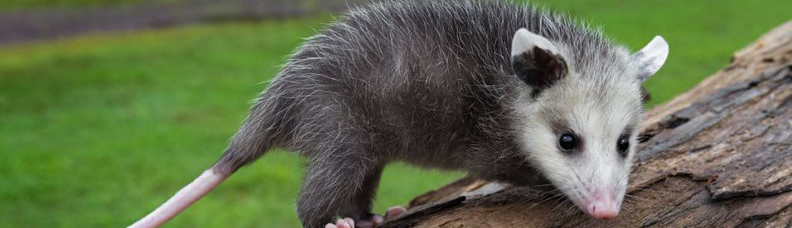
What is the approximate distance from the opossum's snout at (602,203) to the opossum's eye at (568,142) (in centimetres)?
21

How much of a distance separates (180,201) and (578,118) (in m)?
1.73

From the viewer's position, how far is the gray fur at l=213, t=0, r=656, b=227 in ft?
12.3

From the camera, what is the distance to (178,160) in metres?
9.36

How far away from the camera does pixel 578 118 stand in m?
3.50

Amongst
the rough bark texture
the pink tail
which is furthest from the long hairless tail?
the rough bark texture

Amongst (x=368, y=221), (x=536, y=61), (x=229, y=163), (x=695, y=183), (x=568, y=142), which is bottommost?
(x=695, y=183)

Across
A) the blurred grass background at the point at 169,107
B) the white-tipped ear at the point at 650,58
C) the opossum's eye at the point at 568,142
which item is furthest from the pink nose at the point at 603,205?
the blurred grass background at the point at 169,107

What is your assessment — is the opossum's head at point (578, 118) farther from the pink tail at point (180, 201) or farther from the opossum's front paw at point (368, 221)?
the pink tail at point (180, 201)

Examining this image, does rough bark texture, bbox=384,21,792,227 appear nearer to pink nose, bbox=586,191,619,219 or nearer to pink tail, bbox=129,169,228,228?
pink nose, bbox=586,191,619,219

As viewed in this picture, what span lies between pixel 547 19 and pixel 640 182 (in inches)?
33.4

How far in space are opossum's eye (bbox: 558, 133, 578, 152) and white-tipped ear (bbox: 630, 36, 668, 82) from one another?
0.56m

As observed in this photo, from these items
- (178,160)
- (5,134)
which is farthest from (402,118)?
(5,134)

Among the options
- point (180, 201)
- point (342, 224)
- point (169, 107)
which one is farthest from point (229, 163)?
point (169, 107)

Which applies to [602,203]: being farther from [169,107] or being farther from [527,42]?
[169,107]
